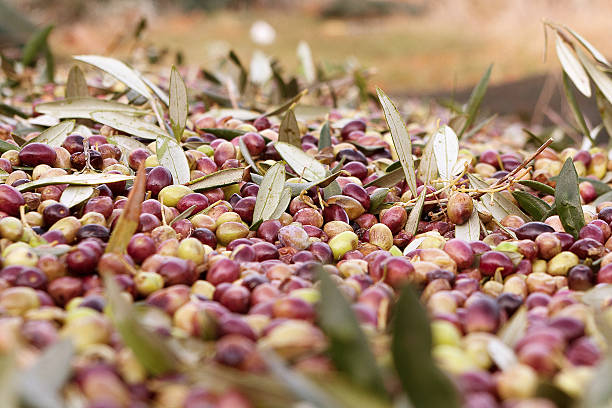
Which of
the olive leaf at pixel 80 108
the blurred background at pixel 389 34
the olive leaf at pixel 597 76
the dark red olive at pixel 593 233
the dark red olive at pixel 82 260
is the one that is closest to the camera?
the dark red olive at pixel 82 260

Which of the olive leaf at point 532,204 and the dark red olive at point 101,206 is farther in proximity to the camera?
the olive leaf at point 532,204

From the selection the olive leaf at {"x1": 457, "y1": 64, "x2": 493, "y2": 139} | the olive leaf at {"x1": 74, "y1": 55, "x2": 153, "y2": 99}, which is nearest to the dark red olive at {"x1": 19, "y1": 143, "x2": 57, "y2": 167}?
the olive leaf at {"x1": 74, "y1": 55, "x2": 153, "y2": 99}

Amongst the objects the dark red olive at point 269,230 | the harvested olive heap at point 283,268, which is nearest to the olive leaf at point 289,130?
the harvested olive heap at point 283,268

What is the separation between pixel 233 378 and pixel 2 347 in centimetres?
25

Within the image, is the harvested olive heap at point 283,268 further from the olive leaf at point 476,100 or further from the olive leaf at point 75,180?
the olive leaf at point 476,100

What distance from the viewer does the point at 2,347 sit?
0.58 metres

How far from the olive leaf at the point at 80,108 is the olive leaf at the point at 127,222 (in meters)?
0.64

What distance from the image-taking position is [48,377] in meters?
0.53

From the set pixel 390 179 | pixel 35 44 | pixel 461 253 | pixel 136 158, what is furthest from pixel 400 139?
pixel 35 44

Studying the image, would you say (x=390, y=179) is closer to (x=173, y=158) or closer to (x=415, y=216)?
(x=415, y=216)

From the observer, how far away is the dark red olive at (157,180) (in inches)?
43.7

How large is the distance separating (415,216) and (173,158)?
0.52 meters

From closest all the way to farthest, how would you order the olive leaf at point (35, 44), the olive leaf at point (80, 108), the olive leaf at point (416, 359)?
the olive leaf at point (416, 359)
the olive leaf at point (80, 108)
the olive leaf at point (35, 44)

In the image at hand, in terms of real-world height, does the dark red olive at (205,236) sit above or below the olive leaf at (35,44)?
below
